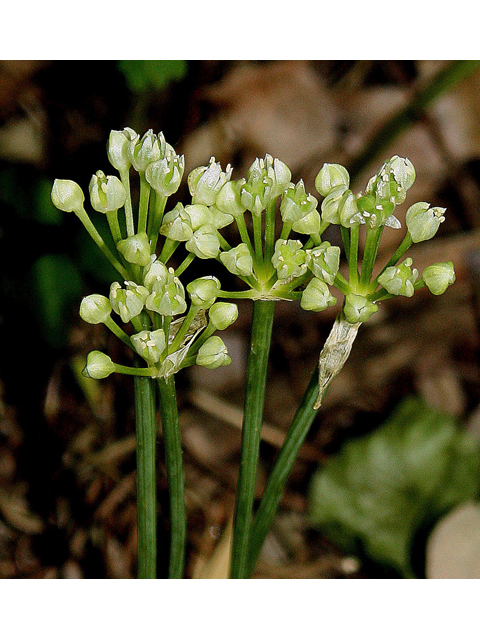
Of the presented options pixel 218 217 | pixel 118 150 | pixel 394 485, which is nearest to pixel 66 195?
pixel 118 150

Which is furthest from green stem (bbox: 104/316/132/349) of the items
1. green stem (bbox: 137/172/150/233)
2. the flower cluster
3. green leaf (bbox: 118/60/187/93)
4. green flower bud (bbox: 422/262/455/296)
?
green leaf (bbox: 118/60/187/93)

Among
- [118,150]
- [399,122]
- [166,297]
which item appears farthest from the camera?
[399,122]

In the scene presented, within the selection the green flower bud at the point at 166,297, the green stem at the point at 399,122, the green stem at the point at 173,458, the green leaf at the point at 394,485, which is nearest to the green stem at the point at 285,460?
the green stem at the point at 173,458

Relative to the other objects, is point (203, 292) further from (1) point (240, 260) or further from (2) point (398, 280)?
(2) point (398, 280)

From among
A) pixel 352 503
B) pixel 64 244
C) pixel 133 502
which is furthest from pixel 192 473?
pixel 64 244

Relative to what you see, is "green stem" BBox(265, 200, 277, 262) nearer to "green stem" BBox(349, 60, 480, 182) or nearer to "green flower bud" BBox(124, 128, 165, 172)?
"green flower bud" BBox(124, 128, 165, 172)

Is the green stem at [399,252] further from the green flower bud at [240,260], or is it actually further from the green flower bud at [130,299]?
the green flower bud at [130,299]

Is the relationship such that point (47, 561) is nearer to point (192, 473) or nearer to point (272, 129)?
point (192, 473)
